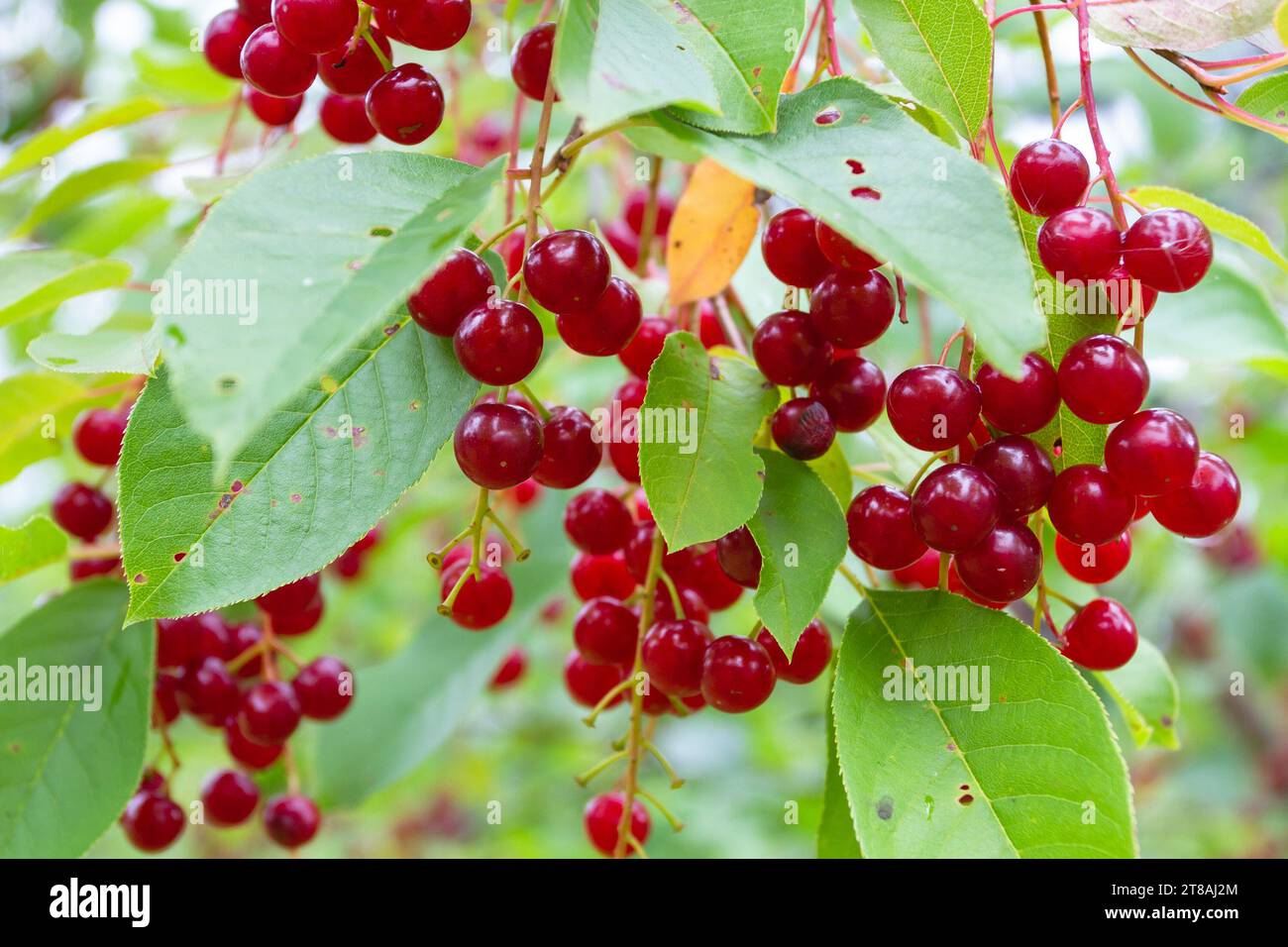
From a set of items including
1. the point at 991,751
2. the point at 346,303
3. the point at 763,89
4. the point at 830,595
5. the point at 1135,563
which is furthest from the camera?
the point at 1135,563

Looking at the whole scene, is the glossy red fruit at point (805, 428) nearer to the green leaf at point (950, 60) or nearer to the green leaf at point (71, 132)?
the green leaf at point (950, 60)

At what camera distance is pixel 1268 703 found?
4699 millimetres

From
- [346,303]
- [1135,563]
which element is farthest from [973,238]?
[1135,563]

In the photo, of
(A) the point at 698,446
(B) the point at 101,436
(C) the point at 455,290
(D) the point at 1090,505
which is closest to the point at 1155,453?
(D) the point at 1090,505

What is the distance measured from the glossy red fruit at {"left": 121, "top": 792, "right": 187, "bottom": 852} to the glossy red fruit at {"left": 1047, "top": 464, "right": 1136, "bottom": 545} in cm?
112

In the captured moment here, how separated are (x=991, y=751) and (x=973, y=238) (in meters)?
0.46

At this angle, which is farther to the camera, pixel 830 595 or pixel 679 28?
pixel 830 595

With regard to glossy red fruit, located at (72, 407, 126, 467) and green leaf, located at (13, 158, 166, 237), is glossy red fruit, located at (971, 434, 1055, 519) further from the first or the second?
green leaf, located at (13, 158, 166, 237)

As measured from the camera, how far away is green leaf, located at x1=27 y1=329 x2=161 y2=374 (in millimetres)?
928

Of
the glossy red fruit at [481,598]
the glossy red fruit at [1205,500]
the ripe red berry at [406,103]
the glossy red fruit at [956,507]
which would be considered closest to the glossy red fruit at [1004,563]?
the glossy red fruit at [956,507]

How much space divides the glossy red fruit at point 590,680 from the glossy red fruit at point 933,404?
21.4 inches

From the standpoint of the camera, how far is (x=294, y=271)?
2.23 feet

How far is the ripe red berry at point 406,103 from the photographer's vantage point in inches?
37.1
